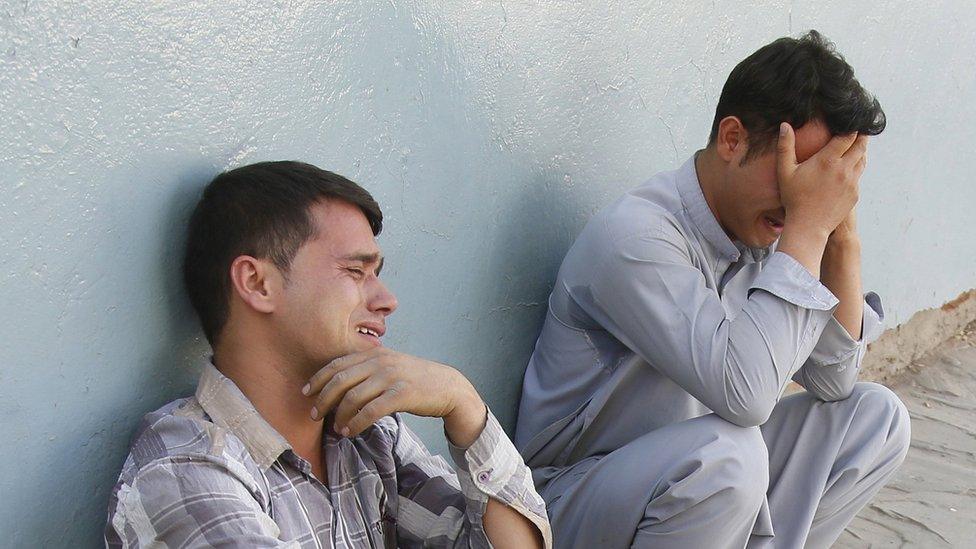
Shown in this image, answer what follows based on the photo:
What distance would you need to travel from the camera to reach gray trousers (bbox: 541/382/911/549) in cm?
239

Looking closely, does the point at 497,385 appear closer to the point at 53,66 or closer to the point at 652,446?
the point at 652,446

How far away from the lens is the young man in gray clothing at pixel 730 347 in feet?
8.00

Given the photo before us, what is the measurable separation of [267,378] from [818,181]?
1410mm

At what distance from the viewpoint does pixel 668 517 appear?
240cm

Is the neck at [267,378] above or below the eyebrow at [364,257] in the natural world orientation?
below

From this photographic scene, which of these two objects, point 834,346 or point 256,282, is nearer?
point 256,282

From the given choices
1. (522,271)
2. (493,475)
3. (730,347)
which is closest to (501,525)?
(493,475)

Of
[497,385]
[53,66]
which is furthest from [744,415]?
[53,66]

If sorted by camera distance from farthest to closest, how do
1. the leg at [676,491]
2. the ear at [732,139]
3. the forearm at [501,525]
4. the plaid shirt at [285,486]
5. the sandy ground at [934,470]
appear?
the sandy ground at [934,470] < the ear at [732,139] < the leg at [676,491] < the forearm at [501,525] < the plaid shirt at [285,486]

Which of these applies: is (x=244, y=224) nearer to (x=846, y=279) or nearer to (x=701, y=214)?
(x=701, y=214)

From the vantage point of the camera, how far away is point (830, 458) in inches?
111

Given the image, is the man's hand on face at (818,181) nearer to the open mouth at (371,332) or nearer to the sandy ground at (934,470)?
the open mouth at (371,332)

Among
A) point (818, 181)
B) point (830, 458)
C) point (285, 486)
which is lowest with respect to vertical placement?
point (830, 458)

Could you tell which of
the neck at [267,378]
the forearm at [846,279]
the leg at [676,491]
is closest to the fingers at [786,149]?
the forearm at [846,279]
